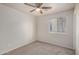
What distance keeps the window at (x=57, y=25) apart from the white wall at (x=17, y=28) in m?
0.37

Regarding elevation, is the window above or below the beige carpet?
above

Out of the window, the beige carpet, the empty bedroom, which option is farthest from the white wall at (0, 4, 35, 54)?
the window

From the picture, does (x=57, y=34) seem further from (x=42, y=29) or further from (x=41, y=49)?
(x=41, y=49)

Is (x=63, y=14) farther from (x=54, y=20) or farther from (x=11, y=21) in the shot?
(x=11, y=21)

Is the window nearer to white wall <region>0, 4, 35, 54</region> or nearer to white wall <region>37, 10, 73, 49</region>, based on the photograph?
white wall <region>37, 10, 73, 49</region>

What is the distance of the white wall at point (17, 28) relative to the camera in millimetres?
1393

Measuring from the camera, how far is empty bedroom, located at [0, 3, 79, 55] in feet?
3.79

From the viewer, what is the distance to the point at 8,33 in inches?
65.3

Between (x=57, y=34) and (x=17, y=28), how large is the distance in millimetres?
826

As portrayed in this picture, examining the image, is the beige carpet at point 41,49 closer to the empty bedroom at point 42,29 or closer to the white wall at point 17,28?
the empty bedroom at point 42,29

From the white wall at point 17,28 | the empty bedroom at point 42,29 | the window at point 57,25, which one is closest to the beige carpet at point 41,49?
the empty bedroom at point 42,29

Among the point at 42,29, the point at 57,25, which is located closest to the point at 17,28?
the point at 42,29

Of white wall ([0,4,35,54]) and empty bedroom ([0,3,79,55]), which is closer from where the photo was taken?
empty bedroom ([0,3,79,55])
